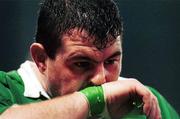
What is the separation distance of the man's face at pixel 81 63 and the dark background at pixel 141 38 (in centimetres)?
87

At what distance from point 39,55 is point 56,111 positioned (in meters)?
0.37

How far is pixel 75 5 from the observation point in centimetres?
170

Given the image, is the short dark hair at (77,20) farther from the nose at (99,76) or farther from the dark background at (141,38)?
the dark background at (141,38)

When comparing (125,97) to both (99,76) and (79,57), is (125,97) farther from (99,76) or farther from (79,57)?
(79,57)

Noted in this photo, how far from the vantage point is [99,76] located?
1.56 m

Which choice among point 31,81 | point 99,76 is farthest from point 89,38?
point 31,81

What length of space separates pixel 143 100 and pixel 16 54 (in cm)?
118

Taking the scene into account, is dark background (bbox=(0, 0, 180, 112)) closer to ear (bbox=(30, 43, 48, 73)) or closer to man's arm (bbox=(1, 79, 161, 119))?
ear (bbox=(30, 43, 48, 73))

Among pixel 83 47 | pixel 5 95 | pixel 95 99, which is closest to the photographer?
pixel 95 99

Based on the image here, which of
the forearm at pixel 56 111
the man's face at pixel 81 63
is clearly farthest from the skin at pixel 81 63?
the forearm at pixel 56 111

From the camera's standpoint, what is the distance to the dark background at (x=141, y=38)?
2.53m

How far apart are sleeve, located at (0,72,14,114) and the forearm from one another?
12 centimetres

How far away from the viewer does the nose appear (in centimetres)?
155

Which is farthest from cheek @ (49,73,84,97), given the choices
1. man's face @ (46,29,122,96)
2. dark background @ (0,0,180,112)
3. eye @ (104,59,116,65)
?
dark background @ (0,0,180,112)
